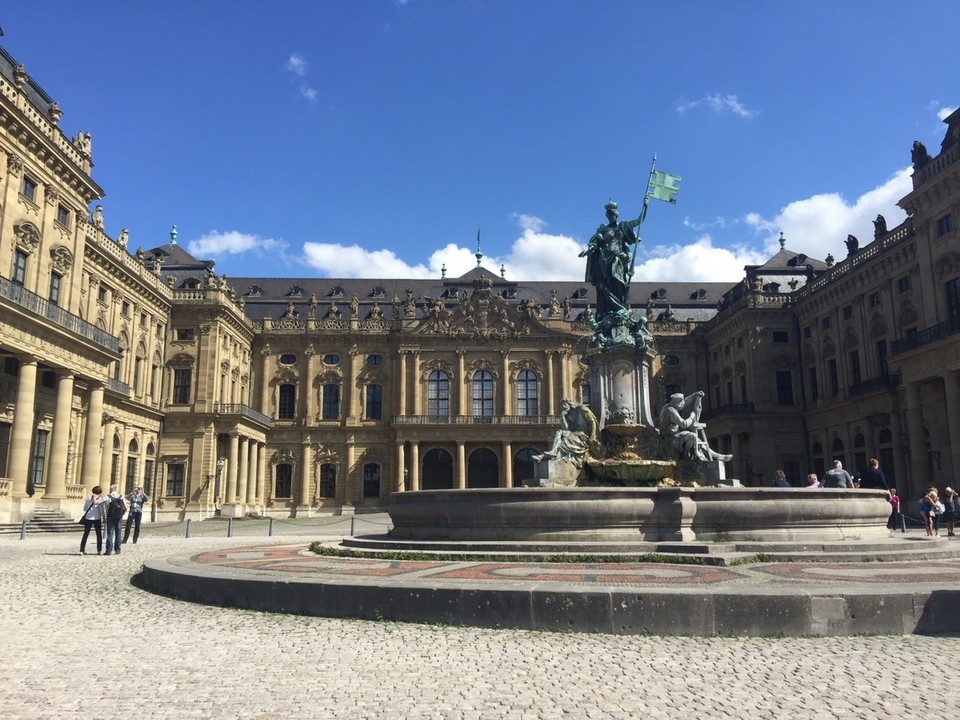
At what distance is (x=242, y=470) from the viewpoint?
5322 centimetres

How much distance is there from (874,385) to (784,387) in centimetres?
1029

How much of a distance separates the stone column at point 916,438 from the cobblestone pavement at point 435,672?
1237 inches

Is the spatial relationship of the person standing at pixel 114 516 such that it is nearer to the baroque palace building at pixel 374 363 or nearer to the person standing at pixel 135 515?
the person standing at pixel 135 515

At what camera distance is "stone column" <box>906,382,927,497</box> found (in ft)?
116

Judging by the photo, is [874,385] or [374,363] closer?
[874,385]

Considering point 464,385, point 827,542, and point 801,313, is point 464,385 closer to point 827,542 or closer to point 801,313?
point 801,313

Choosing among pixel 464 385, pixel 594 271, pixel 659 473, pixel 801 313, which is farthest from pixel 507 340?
pixel 659 473

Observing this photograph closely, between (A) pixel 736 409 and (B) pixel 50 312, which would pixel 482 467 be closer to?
(A) pixel 736 409

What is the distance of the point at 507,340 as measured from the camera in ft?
197

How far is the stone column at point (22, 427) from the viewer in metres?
29.0

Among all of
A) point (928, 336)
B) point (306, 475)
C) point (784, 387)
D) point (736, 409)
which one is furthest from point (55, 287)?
point (784, 387)

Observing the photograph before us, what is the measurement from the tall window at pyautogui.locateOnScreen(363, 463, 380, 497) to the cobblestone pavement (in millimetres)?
49607

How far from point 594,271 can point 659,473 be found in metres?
6.56

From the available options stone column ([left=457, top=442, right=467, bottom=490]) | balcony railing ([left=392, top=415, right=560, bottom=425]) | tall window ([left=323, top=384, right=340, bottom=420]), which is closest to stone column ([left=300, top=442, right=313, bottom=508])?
tall window ([left=323, top=384, right=340, bottom=420])
